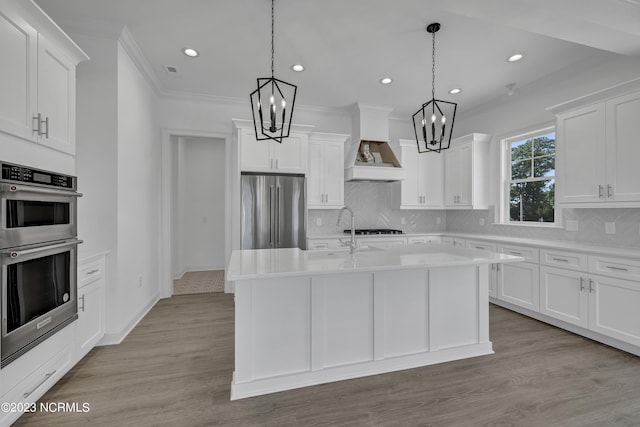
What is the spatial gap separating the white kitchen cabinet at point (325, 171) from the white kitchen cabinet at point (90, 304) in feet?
8.62

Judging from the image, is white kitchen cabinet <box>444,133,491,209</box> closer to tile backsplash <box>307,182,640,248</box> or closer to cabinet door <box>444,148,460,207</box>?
cabinet door <box>444,148,460,207</box>

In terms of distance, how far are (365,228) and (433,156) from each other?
1708 millimetres

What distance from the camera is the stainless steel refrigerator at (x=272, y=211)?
392 centimetres

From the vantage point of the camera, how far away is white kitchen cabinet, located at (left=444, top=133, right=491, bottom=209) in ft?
14.7

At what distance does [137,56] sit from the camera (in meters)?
3.11

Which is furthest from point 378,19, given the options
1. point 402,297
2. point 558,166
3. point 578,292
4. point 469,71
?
point 578,292

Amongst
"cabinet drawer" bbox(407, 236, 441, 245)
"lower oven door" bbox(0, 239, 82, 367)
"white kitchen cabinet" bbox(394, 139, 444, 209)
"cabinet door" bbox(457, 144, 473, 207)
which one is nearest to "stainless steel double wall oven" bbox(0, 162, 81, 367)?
"lower oven door" bbox(0, 239, 82, 367)

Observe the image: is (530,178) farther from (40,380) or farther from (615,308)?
(40,380)

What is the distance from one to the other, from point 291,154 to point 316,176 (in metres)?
0.53

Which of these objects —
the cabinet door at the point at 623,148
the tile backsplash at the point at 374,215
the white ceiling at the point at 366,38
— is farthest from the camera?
the tile backsplash at the point at 374,215

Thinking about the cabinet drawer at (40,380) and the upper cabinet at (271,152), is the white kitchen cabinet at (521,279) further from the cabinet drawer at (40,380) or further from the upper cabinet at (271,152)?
the cabinet drawer at (40,380)

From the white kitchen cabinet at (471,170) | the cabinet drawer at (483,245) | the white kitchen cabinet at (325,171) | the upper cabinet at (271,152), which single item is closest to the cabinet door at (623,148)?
the cabinet drawer at (483,245)

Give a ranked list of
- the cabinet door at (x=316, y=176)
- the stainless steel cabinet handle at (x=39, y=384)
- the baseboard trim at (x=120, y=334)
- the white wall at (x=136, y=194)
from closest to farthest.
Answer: the stainless steel cabinet handle at (x=39, y=384), the baseboard trim at (x=120, y=334), the white wall at (x=136, y=194), the cabinet door at (x=316, y=176)

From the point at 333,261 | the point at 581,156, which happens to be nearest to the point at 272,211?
the point at 333,261
